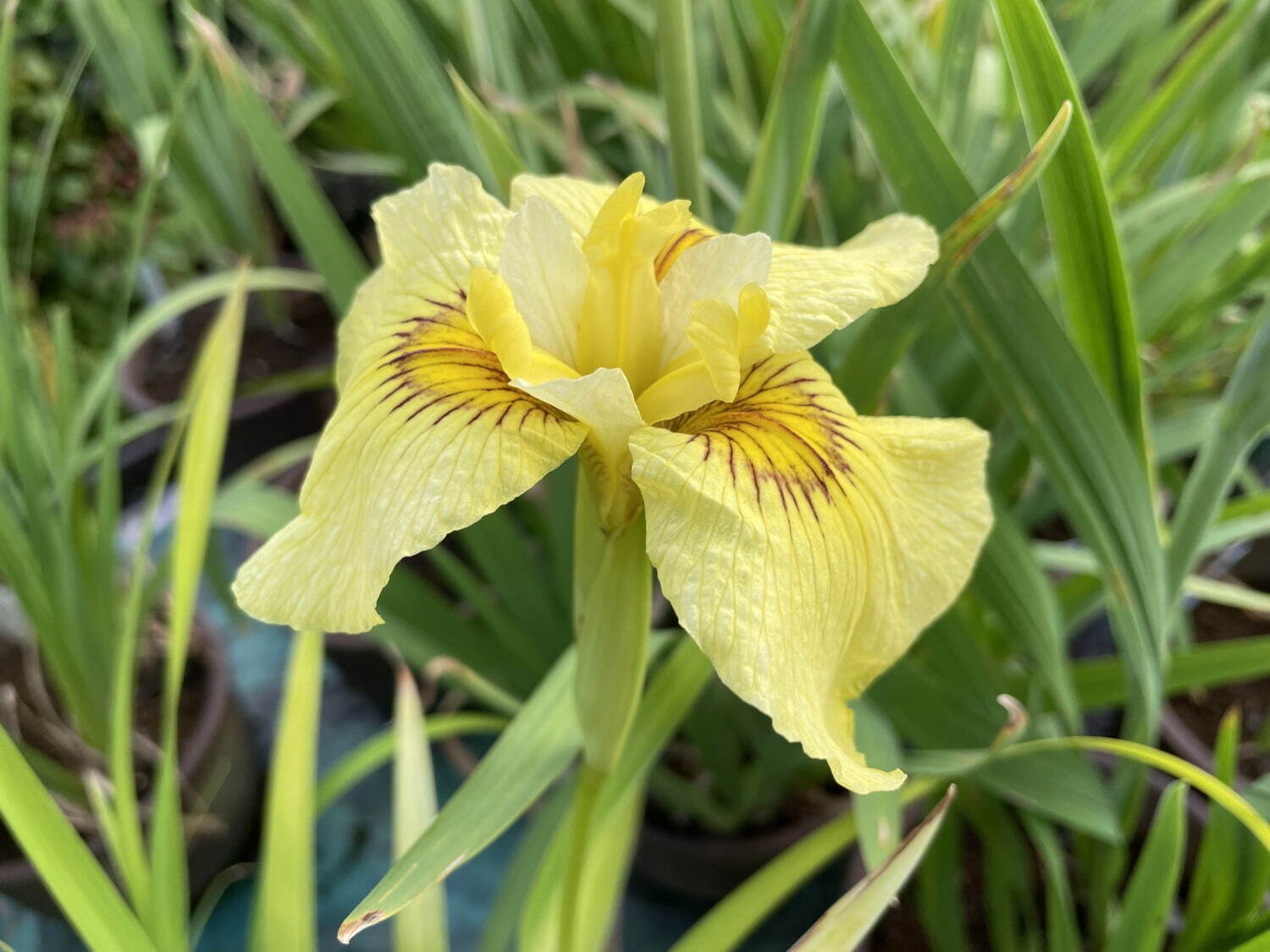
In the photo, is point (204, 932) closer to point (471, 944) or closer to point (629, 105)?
point (471, 944)

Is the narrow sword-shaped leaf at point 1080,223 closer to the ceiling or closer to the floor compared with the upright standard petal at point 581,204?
closer to the floor

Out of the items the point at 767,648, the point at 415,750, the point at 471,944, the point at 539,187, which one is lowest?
the point at 471,944

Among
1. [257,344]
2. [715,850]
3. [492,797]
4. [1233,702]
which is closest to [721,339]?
[492,797]

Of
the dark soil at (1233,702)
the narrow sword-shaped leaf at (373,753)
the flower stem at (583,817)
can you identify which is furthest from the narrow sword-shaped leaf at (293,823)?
the dark soil at (1233,702)

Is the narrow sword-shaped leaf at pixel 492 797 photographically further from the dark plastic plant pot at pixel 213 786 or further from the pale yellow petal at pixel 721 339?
the dark plastic plant pot at pixel 213 786

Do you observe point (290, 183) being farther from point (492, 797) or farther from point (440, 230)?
point (492, 797)

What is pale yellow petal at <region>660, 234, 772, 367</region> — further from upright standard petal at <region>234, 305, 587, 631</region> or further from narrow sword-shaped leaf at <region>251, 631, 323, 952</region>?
narrow sword-shaped leaf at <region>251, 631, 323, 952</region>

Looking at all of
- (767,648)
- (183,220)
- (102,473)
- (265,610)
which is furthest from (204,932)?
(183,220)
